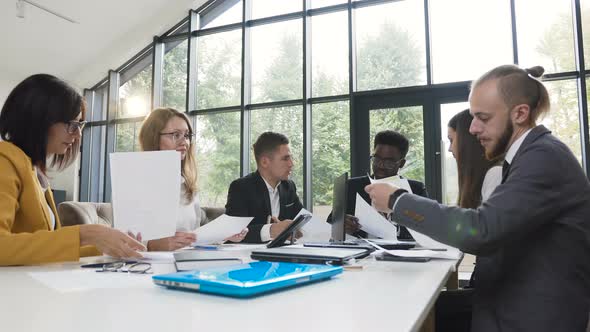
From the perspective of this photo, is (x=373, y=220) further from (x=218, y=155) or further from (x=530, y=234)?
(x=218, y=155)

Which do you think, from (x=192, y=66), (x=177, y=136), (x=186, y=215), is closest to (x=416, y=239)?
(x=186, y=215)

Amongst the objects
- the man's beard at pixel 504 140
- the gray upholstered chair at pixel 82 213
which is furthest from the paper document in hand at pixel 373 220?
the gray upholstered chair at pixel 82 213

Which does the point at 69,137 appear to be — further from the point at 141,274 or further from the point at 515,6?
the point at 515,6

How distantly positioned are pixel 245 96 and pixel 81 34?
2.51 meters

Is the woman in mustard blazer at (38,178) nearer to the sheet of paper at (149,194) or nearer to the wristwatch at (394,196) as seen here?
the sheet of paper at (149,194)

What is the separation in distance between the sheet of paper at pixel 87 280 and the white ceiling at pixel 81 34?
5498 mm

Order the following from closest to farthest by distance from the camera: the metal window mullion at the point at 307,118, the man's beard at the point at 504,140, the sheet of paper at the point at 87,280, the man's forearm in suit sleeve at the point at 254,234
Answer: the sheet of paper at the point at 87,280 < the man's beard at the point at 504,140 < the man's forearm in suit sleeve at the point at 254,234 < the metal window mullion at the point at 307,118

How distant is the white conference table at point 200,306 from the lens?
562 millimetres

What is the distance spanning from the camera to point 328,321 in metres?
0.59

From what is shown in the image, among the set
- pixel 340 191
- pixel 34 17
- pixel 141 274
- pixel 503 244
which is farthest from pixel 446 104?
pixel 34 17

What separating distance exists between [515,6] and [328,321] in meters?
5.18

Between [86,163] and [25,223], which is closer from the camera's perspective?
[25,223]

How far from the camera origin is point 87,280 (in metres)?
0.90

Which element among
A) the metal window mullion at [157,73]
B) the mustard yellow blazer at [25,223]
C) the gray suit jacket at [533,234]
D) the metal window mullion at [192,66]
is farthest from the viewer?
the metal window mullion at [157,73]
